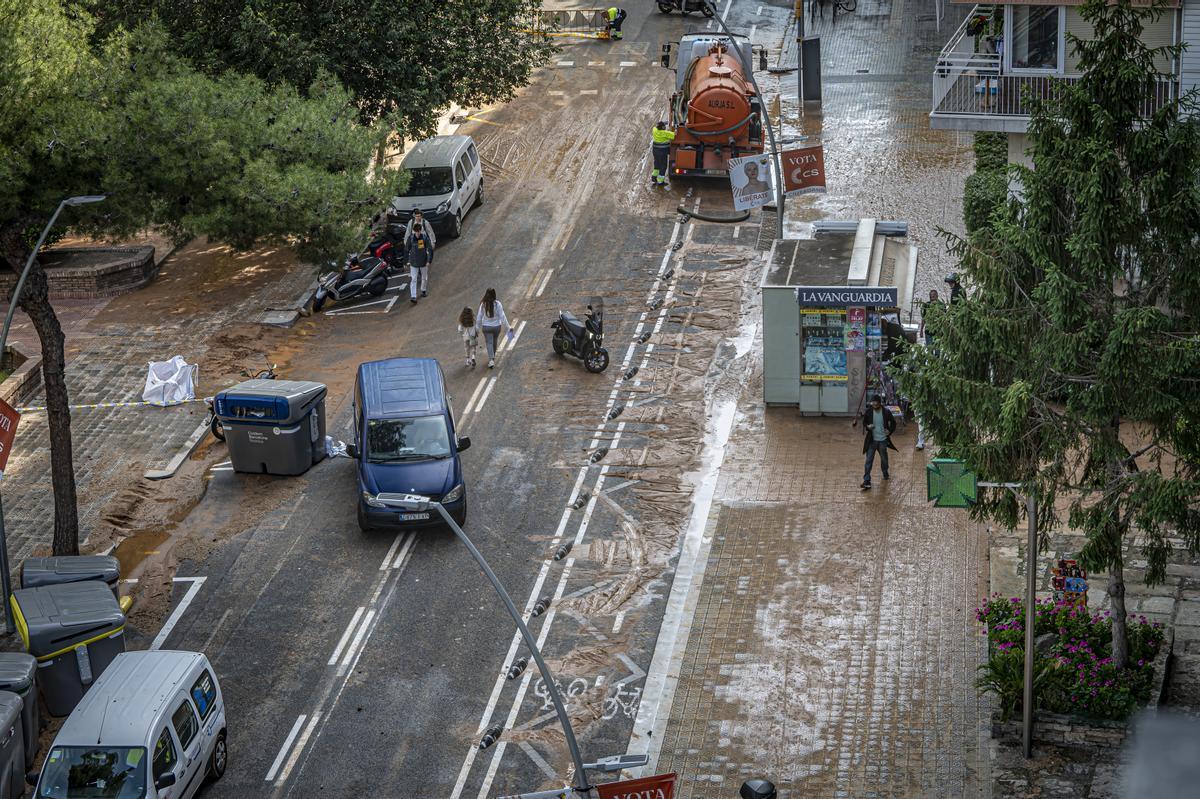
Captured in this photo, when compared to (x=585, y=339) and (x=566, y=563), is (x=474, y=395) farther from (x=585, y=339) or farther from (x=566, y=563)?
(x=566, y=563)

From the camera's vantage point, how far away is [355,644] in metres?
22.2

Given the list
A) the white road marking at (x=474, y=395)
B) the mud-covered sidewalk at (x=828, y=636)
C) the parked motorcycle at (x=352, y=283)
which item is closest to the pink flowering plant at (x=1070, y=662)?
the mud-covered sidewalk at (x=828, y=636)

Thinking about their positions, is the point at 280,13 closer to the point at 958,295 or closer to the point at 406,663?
the point at 406,663

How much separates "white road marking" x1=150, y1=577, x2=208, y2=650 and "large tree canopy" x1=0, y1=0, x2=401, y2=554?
2.07 m

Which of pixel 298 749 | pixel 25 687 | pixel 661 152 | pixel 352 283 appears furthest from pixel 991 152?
pixel 25 687

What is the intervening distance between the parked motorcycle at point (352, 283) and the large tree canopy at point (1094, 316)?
17.7 m

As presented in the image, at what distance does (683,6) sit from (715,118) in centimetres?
1381

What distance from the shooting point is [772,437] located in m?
27.5

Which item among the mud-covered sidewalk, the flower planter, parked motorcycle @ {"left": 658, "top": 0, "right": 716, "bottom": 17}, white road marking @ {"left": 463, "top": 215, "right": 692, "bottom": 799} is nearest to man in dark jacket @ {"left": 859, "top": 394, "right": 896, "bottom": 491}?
the mud-covered sidewalk

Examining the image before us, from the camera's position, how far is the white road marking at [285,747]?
19625 millimetres

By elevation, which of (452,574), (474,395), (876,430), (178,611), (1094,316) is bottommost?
(178,611)

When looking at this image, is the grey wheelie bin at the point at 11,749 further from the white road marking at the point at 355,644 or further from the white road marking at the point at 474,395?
the white road marking at the point at 474,395

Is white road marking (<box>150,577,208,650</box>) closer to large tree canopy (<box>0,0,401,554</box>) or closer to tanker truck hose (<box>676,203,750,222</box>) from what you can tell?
large tree canopy (<box>0,0,401,554</box>)

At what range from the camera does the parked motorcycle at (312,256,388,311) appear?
33719 mm
